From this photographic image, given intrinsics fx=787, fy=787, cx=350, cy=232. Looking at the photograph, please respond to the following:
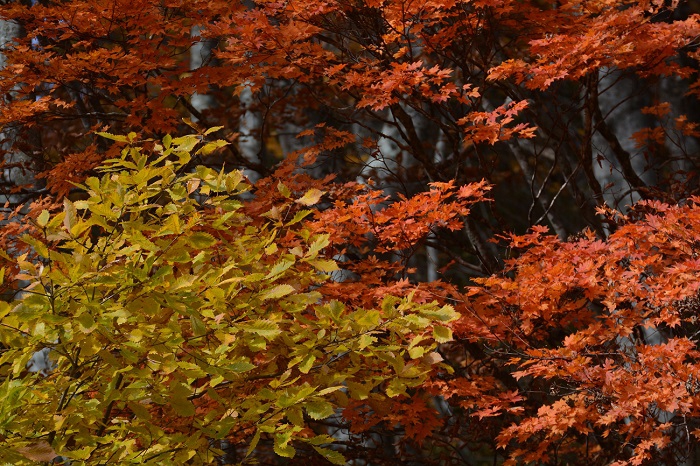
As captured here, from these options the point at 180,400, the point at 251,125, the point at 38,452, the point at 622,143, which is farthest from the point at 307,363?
the point at 251,125

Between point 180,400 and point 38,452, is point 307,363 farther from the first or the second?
point 38,452

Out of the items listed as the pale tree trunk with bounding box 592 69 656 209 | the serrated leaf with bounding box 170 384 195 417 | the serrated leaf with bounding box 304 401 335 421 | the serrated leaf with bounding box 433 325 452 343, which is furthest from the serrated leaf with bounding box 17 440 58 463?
the pale tree trunk with bounding box 592 69 656 209

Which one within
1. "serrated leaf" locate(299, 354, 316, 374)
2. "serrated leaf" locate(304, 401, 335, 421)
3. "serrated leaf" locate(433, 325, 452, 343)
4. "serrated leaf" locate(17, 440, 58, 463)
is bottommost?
"serrated leaf" locate(304, 401, 335, 421)

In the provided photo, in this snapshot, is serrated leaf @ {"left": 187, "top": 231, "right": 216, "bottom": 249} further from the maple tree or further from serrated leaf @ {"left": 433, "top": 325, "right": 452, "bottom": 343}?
serrated leaf @ {"left": 433, "top": 325, "right": 452, "bottom": 343}

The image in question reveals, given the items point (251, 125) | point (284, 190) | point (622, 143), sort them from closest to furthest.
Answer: point (284, 190), point (622, 143), point (251, 125)

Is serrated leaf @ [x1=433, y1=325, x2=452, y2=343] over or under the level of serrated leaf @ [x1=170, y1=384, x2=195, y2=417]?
over

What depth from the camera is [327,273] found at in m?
5.39

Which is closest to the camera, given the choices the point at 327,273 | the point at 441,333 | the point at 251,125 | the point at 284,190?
the point at 441,333

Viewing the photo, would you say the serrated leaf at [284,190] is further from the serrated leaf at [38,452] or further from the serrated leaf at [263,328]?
the serrated leaf at [38,452]

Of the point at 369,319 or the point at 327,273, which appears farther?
the point at 327,273

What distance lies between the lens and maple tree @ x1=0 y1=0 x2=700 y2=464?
3.03 meters

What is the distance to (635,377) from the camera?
4.20 meters

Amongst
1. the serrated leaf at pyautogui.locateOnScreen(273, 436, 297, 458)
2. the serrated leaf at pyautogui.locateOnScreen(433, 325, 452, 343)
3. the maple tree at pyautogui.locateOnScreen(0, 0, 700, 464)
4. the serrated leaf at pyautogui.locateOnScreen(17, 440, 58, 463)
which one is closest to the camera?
the serrated leaf at pyautogui.locateOnScreen(17, 440, 58, 463)

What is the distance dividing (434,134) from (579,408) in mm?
6771
